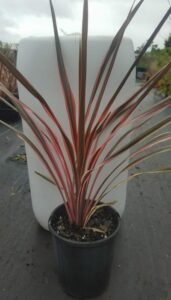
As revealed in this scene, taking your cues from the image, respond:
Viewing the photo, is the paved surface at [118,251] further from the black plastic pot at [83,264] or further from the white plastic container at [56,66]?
the white plastic container at [56,66]

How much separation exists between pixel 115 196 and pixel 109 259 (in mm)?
291

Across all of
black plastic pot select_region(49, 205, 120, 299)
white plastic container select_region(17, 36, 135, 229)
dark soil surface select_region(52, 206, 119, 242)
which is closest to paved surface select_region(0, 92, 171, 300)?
black plastic pot select_region(49, 205, 120, 299)

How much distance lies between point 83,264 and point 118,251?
0.32 meters

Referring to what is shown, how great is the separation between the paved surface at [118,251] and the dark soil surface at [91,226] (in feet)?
0.76

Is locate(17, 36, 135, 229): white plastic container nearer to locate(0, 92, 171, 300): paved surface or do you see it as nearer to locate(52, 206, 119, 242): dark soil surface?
locate(52, 206, 119, 242): dark soil surface

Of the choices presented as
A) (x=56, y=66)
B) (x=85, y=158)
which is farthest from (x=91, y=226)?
(x=56, y=66)

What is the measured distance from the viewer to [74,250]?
82cm

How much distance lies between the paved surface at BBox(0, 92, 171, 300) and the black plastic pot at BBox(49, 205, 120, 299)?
5 centimetres

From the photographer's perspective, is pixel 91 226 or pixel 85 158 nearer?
pixel 85 158

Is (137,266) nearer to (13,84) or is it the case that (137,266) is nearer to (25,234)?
(25,234)

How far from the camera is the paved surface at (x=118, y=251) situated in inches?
37.1

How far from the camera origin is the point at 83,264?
2.77 ft

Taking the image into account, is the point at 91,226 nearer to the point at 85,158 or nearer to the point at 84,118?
the point at 85,158

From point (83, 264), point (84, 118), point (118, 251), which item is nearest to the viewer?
point (84, 118)
